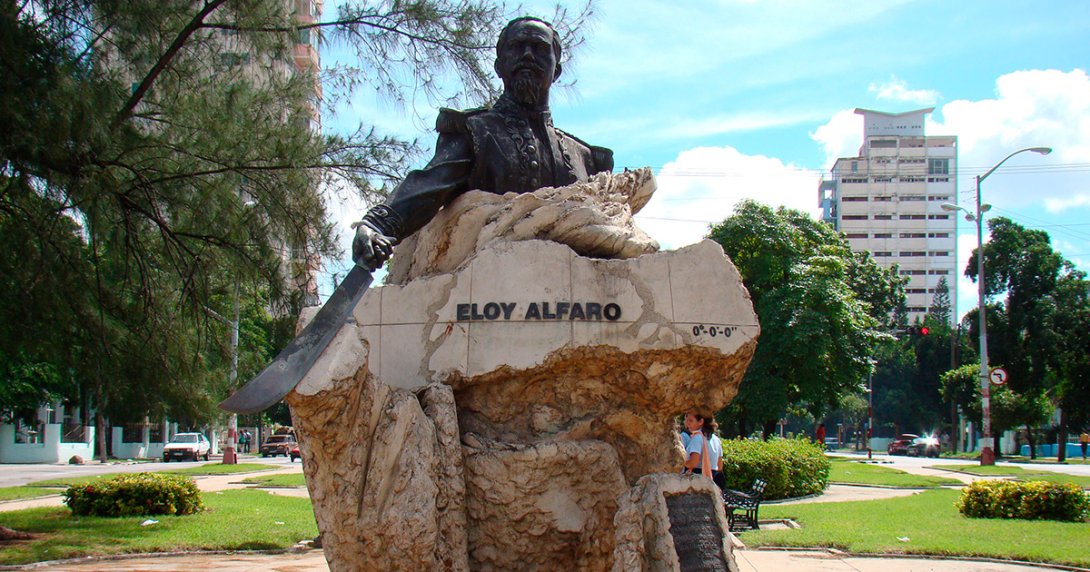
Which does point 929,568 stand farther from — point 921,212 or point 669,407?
point 921,212

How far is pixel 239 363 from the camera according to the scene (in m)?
10.8

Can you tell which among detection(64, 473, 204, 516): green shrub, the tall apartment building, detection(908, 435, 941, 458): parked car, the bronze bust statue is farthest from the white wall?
the tall apartment building

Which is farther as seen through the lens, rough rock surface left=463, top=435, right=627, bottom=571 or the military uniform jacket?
the military uniform jacket

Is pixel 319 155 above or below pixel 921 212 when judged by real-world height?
below

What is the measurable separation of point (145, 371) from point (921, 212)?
9016 centimetres

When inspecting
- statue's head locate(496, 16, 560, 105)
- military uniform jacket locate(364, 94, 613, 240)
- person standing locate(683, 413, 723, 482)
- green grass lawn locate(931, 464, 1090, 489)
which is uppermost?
statue's head locate(496, 16, 560, 105)

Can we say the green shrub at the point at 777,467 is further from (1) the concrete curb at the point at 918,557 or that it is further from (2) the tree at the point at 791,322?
(2) the tree at the point at 791,322

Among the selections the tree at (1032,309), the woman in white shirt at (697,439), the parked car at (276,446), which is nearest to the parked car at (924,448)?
the tree at (1032,309)

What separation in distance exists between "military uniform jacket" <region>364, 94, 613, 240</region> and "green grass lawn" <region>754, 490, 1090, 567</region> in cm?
599

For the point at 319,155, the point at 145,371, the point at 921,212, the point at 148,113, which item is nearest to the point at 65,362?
the point at 145,371

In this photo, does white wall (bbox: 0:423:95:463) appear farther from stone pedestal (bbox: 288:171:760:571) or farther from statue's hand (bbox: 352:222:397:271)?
statue's hand (bbox: 352:222:397:271)

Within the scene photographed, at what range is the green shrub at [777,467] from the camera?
16.3m

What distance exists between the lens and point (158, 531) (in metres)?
10.8

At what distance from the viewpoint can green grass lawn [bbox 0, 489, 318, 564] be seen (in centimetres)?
941
